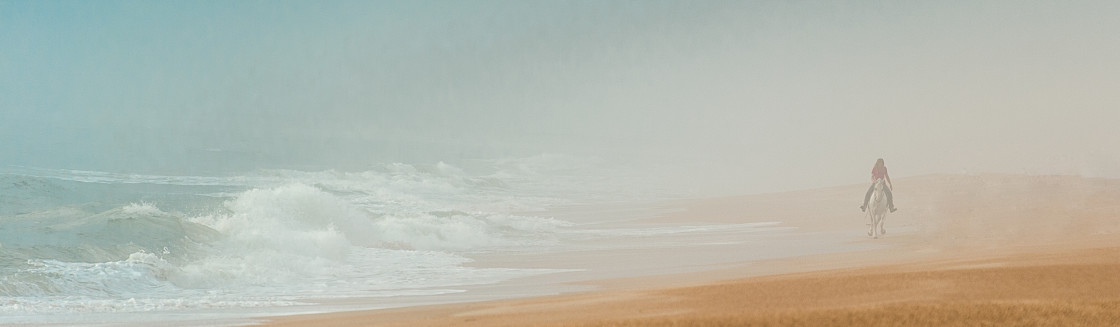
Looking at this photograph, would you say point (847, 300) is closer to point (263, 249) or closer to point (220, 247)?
point (263, 249)

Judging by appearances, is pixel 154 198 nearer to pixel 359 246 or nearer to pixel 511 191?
pixel 359 246

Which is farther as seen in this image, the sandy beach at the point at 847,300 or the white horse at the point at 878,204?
the white horse at the point at 878,204

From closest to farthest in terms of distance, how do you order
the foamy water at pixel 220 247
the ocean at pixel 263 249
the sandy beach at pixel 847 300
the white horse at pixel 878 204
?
the sandy beach at pixel 847 300
the ocean at pixel 263 249
the foamy water at pixel 220 247
the white horse at pixel 878 204

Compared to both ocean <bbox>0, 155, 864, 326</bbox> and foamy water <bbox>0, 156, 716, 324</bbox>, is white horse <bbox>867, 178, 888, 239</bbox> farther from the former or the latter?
foamy water <bbox>0, 156, 716, 324</bbox>

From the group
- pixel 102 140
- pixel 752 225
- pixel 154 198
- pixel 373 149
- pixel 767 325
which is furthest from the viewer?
pixel 373 149

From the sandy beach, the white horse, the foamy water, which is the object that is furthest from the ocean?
the sandy beach

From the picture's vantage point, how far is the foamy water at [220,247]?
16250 millimetres

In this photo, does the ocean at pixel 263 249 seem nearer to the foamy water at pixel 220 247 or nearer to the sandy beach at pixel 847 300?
the foamy water at pixel 220 247

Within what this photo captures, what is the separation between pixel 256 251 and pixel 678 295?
1539 centimetres

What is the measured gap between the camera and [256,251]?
75.3ft

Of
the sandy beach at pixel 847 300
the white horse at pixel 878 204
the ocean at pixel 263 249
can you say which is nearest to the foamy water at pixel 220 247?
the ocean at pixel 263 249

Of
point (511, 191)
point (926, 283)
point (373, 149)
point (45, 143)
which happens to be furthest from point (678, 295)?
point (373, 149)

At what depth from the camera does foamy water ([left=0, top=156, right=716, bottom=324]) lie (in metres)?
16.2

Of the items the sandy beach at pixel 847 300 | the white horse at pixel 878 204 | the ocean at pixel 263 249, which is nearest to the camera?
the sandy beach at pixel 847 300
